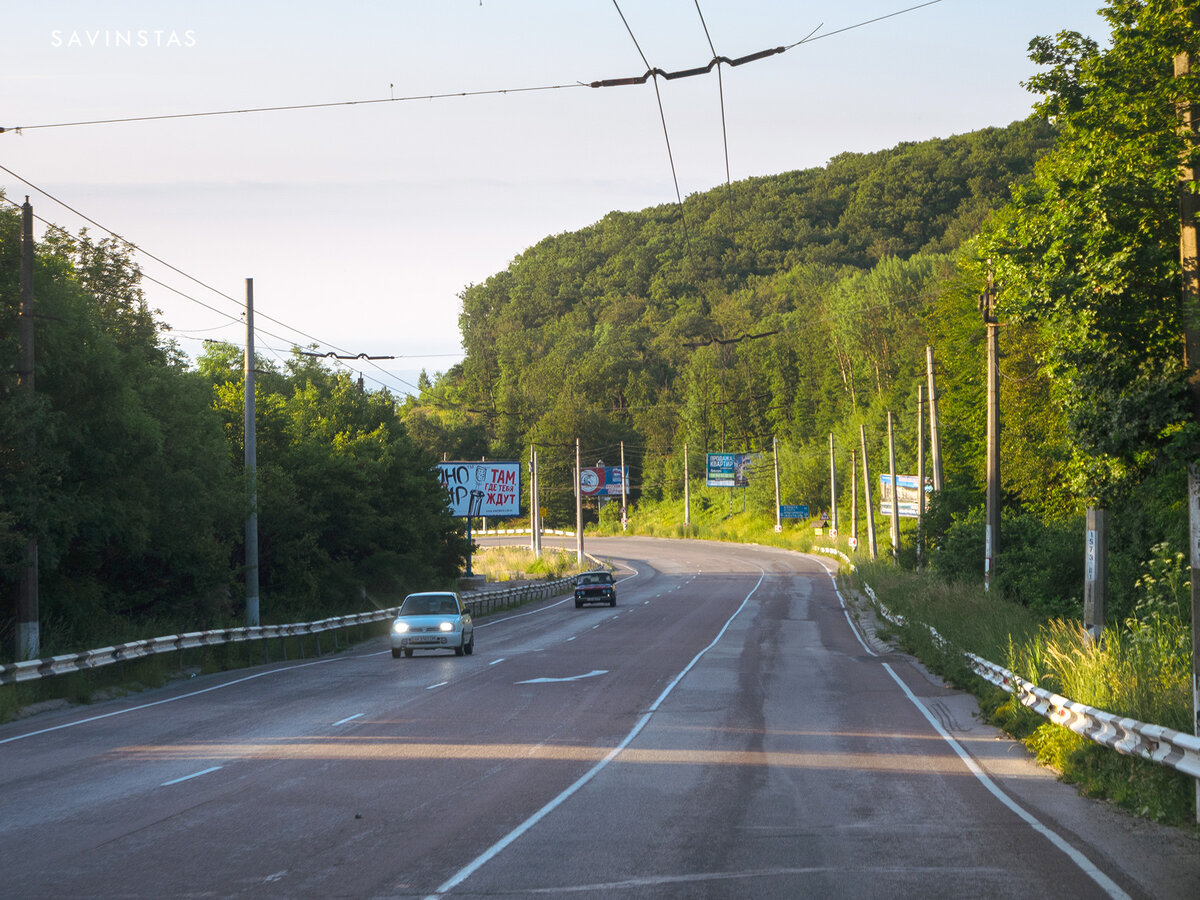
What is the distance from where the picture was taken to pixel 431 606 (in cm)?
3070

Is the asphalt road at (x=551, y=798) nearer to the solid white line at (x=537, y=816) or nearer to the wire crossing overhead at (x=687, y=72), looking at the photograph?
the solid white line at (x=537, y=816)

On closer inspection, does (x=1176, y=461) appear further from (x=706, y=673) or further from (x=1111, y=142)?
(x=706, y=673)

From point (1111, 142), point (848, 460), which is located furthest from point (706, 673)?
point (848, 460)

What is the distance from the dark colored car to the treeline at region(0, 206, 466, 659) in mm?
11489

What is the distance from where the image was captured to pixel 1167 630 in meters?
18.1

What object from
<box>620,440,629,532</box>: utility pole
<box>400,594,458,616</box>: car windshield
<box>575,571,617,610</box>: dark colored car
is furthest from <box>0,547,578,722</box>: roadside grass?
<box>620,440,629,532</box>: utility pole

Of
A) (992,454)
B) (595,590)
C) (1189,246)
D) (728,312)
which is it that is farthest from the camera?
(728,312)

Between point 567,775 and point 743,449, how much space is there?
126 metres

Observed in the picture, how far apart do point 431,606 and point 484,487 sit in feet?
131

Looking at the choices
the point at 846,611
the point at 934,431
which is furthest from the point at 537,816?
the point at 846,611

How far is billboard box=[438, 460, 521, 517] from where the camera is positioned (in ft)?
229

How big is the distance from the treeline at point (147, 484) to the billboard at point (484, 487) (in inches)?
970

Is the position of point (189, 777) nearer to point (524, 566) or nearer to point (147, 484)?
point (147, 484)

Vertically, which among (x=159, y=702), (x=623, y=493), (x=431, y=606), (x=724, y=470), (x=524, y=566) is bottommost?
(x=524, y=566)
